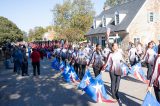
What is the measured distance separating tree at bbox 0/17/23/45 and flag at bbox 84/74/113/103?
307ft

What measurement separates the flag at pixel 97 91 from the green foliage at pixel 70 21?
150 feet

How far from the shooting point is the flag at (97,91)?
1064 centimetres

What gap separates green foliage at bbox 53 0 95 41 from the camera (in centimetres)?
5684

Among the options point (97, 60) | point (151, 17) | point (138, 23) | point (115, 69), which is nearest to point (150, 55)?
point (97, 60)

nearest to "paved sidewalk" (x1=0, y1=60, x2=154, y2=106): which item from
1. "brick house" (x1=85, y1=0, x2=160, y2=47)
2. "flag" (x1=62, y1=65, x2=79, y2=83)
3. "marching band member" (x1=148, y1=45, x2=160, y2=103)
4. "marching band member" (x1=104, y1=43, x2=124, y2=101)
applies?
"marching band member" (x1=104, y1=43, x2=124, y2=101)

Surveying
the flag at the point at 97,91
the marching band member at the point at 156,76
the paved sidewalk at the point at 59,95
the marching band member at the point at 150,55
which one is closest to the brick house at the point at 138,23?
the marching band member at the point at 150,55

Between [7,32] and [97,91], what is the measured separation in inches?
4086

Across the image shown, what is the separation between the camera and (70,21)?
58.0m

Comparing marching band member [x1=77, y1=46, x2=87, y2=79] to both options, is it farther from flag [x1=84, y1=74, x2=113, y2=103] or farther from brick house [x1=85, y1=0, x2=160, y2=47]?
brick house [x1=85, y1=0, x2=160, y2=47]

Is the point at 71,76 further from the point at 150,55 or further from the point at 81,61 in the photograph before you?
the point at 150,55

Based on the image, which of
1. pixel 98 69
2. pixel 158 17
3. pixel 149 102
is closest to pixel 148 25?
pixel 158 17

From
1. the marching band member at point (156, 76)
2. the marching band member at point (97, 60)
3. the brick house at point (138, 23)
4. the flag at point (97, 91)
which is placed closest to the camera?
the marching band member at point (156, 76)

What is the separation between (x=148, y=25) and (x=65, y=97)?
29.4 m

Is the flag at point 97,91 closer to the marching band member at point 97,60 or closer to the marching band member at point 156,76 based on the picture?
the marching band member at point 97,60
